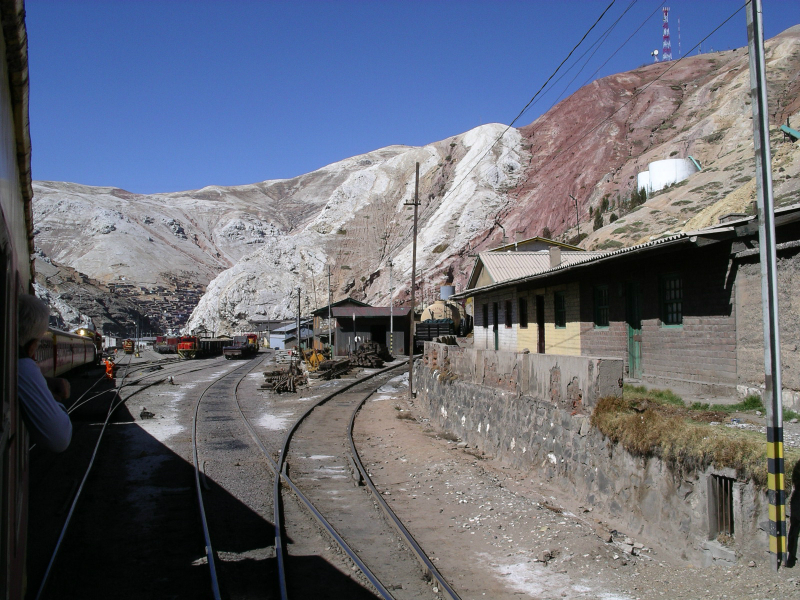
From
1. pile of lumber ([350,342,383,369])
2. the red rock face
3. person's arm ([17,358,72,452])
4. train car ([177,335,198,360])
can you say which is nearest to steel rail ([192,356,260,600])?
person's arm ([17,358,72,452])

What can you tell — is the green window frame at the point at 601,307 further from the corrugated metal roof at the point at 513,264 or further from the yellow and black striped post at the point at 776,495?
the yellow and black striped post at the point at 776,495

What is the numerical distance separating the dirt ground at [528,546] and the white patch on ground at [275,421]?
223 inches

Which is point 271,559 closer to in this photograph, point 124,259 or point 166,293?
point 166,293

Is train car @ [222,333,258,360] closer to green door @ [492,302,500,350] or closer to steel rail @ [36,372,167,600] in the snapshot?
green door @ [492,302,500,350]

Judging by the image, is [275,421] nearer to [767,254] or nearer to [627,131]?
[767,254]

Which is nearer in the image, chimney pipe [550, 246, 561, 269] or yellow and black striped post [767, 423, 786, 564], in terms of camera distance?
yellow and black striped post [767, 423, 786, 564]

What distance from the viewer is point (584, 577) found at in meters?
6.69

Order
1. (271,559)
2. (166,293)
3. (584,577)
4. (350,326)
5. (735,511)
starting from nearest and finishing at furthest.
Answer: (735,511) → (584,577) → (271,559) → (350,326) → (166,293)

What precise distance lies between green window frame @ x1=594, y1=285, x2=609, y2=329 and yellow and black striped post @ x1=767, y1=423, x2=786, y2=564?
11.6 meters

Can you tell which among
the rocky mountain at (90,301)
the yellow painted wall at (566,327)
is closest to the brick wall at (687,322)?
the yellow painted wall at (566,327)

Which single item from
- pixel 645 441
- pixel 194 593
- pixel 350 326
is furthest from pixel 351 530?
pixel 350 326

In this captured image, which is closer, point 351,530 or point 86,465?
point 351,530

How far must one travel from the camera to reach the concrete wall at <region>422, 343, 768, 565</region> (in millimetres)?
6367

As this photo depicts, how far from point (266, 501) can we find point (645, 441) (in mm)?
5691
